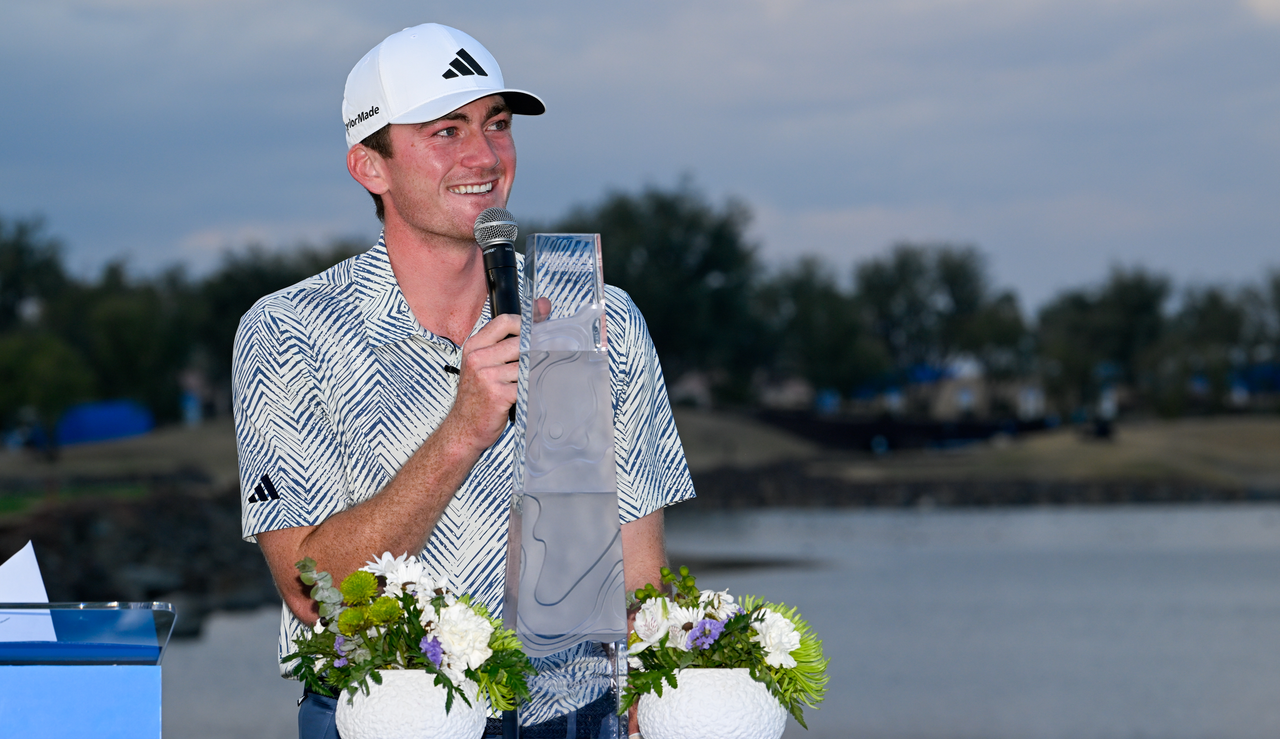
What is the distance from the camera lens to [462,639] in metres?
1.83

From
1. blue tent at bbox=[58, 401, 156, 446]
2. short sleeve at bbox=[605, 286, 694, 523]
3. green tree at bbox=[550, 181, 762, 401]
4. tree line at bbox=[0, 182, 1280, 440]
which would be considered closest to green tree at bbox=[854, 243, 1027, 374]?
tree line at bbox=[0, 182, 1280, 440]

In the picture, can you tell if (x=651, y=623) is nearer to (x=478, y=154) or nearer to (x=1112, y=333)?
(x=478, y=154)

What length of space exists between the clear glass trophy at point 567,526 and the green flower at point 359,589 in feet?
0.58

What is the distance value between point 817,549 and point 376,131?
3580 centimetres

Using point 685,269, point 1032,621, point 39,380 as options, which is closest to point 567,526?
point 1032,621

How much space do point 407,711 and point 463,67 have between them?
45.9 inches

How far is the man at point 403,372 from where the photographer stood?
237 centimetres

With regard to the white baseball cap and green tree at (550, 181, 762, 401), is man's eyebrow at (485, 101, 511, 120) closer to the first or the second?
the white baseball cap

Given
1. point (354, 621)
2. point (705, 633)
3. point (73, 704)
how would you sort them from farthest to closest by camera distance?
point (705, 633)
point (354, 621)
point (73, 704)

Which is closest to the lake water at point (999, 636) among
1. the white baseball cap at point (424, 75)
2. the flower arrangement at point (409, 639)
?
the white baseball cap at point (424, 75)

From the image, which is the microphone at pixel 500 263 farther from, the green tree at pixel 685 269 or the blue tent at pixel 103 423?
the green tree at pixel 685 269

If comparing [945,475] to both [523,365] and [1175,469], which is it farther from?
[523,365]

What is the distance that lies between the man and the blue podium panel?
57 centimetres

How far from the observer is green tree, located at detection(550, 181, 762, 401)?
238ft
